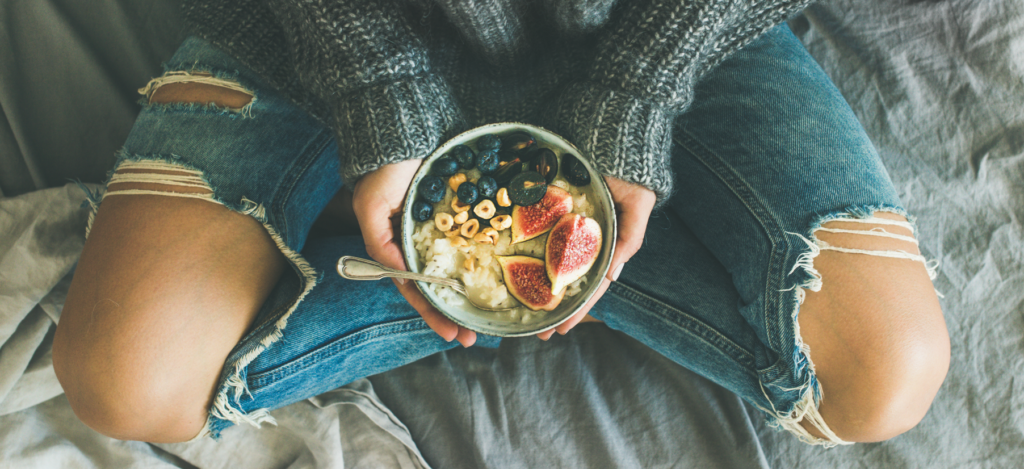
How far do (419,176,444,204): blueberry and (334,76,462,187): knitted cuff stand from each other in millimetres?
58

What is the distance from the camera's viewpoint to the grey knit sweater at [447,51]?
3.08 ft

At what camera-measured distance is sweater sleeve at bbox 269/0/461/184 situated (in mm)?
926

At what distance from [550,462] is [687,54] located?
1038 millimetres

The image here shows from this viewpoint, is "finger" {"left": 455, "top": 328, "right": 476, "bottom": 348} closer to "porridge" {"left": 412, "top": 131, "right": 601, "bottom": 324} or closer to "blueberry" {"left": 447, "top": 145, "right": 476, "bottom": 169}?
"porridge" {"left": 412, "top": 131, "right": 601, "bottom": 324}

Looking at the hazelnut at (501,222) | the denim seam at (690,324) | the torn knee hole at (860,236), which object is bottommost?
the denim seam at (690,324)

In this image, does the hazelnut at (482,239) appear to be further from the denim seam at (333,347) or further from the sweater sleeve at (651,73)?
the denim seam at (333,347)

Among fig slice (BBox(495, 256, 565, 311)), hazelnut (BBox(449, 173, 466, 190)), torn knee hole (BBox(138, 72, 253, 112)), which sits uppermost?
torn knee hole (BBox(138, 72, 253, 112))

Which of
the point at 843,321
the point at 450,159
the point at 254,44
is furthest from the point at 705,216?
the point at 254,44

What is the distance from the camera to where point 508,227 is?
97 cm

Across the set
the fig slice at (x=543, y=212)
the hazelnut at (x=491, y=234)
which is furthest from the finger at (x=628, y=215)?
the hazelnut at (x=491, y=234)

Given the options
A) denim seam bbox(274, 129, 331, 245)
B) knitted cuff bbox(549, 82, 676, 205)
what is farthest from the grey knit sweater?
denim seam bbox(274, 129, 331, 245)

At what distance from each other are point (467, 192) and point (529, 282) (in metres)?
0.20

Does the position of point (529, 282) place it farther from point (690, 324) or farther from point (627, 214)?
point (690, 324)

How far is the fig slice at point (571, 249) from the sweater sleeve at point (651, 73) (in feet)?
0.38
